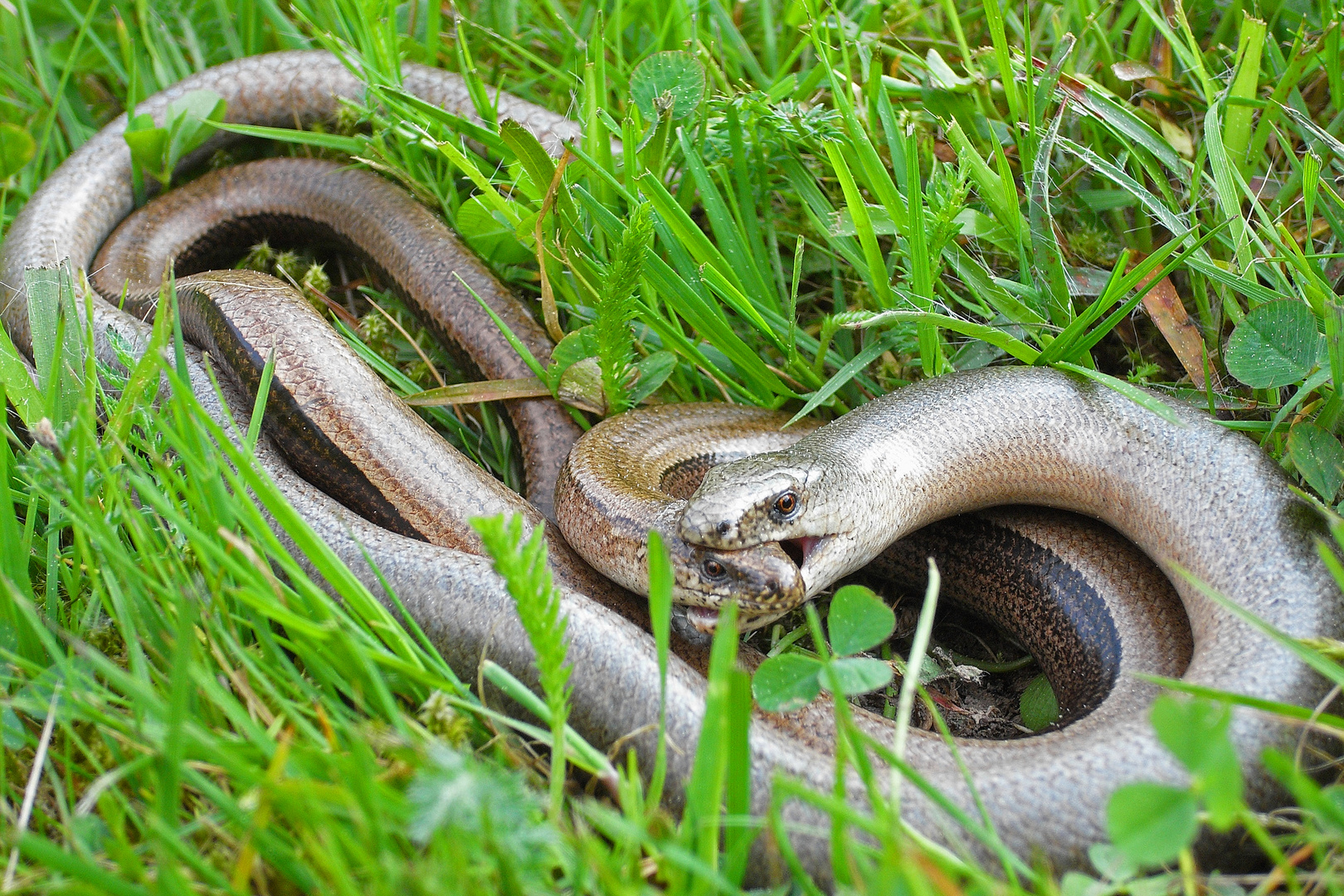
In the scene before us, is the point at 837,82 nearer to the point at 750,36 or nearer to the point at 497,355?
the point at 750,36

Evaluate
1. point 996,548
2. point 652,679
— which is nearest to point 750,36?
point 996,548

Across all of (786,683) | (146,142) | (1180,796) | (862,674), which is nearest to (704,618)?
(786,683)

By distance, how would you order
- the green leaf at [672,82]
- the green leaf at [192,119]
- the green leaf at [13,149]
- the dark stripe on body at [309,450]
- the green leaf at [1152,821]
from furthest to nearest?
the green leaf at [192,119], the green leaf at [13,149], the green leaf at [672,82], the dark stripe on body at [309,450], the green leaf at [1152,821]

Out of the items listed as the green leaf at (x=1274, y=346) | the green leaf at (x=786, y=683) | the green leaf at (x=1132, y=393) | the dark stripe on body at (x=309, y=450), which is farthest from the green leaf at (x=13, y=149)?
the green leaf at (x=1274, y=346)

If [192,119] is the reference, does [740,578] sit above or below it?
below

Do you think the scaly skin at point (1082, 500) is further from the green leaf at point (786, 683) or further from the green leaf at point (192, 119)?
the green leaf at point (192, 119)

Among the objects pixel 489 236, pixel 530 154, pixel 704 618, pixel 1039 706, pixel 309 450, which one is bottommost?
pixel 1039 706

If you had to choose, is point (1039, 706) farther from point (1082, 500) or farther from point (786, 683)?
point (786, 683)
